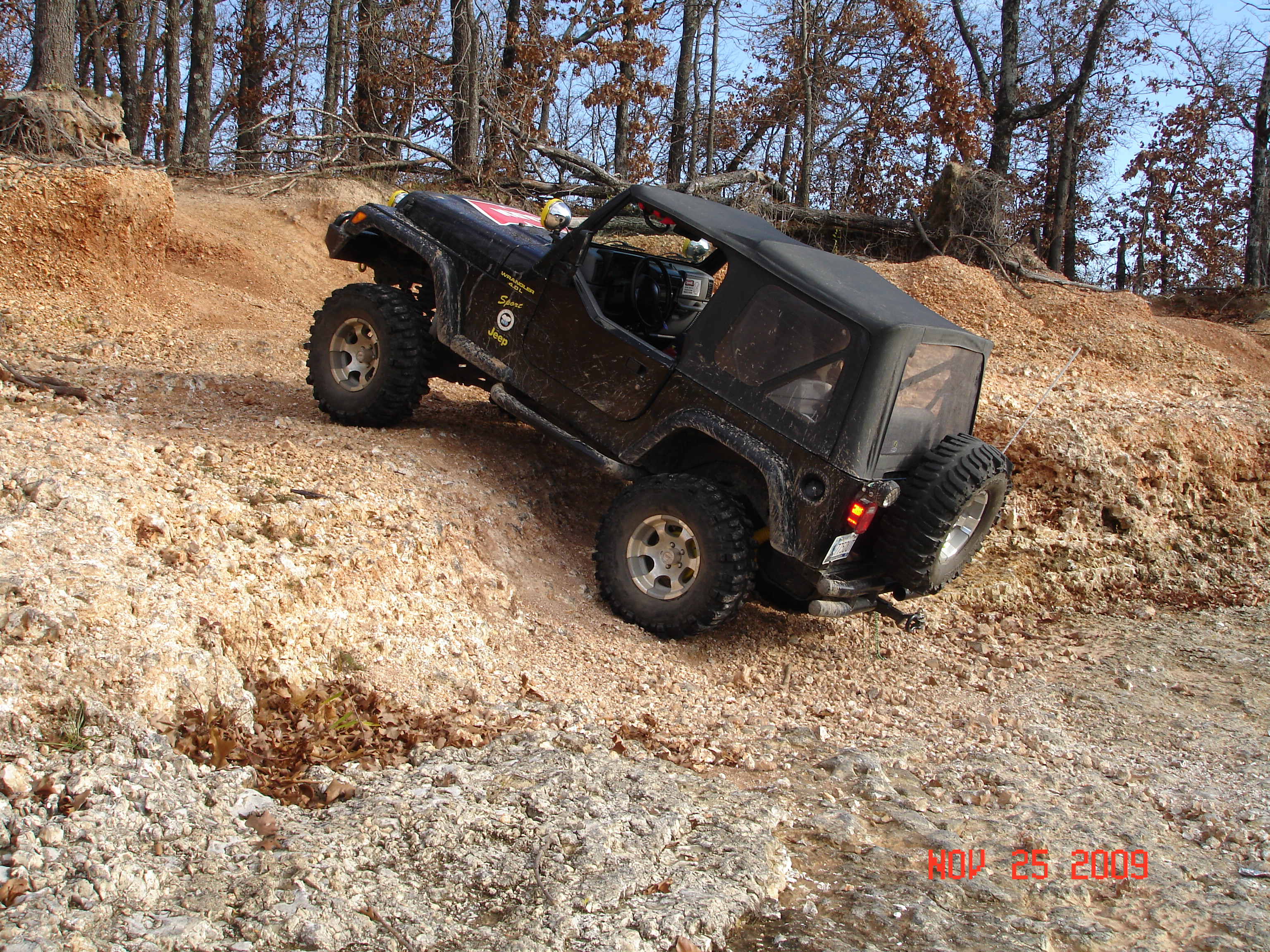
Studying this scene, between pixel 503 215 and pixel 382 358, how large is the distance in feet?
4.32

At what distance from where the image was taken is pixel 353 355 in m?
6.04

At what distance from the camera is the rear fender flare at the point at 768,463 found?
4625 mm

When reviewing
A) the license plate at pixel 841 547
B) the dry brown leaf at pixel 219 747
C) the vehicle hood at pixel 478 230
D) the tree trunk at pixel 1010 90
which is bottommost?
the dry brown leaf at pixel 219 747

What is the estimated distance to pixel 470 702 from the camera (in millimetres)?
4168

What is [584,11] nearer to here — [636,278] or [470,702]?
[636,278]

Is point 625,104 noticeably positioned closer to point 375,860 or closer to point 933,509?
point 933,509

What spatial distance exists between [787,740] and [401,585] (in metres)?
2.02

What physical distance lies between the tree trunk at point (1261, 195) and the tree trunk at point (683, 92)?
10042 mm

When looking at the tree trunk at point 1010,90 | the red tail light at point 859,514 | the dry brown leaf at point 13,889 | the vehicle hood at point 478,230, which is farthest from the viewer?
the tree trunk at point 1010,90

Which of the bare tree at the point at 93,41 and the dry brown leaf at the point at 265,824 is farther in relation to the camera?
the bare tree at the point at 93,41

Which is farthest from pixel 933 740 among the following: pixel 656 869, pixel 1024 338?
pixel 1024 338

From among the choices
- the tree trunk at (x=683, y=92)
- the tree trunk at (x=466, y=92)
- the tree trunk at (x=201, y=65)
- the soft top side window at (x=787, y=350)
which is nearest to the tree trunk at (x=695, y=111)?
the tree trunk at (x=683, y=92)

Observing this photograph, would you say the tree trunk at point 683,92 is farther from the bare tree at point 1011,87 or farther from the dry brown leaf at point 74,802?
the dry brown leaf at point 74,802

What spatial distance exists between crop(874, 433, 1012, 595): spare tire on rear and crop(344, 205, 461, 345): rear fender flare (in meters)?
2.86
